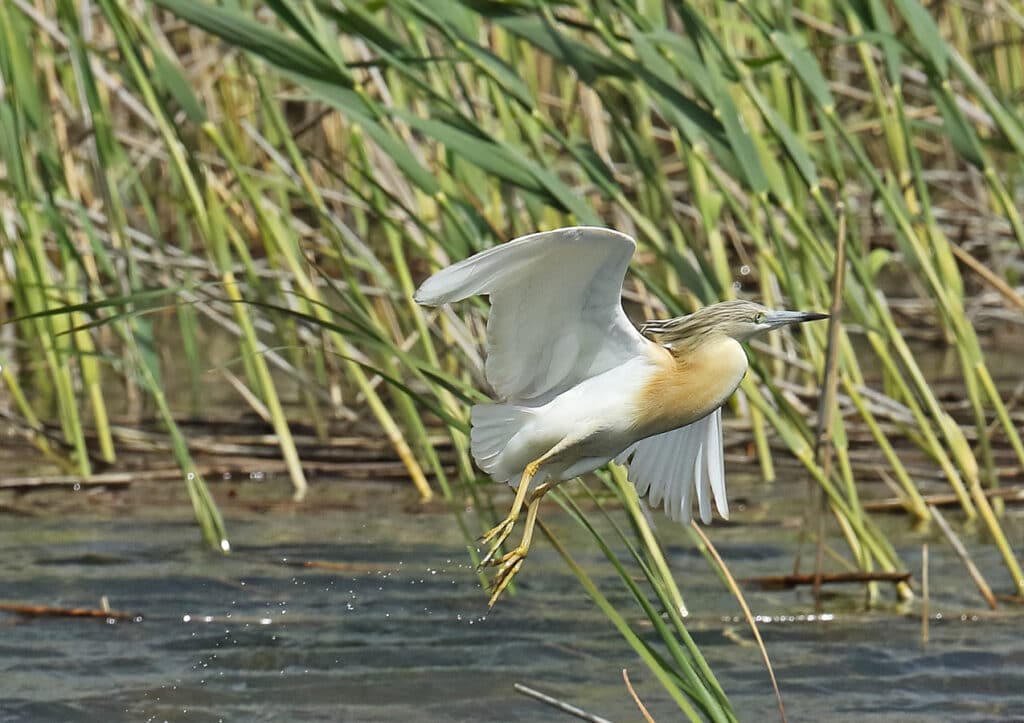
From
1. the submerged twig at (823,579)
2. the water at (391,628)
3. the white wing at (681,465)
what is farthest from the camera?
the submerged twig at (823,579)

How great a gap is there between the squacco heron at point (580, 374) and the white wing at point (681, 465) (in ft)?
0.94

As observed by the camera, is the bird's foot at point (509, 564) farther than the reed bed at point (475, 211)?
No

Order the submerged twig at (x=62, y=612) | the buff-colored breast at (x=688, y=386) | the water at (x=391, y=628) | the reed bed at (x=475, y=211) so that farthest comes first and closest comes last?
the submerged twig at (x=62, y=612)
the water at (x=391, y=628)
the reed bed at (x=475, y=211)
the buff-colored breast at (x=688, y=386)

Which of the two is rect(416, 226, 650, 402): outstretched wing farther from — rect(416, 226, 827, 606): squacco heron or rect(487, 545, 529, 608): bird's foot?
rect(487, 545, 529, 608): bird's foot

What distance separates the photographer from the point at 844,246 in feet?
12.3

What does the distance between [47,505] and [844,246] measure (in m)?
2.66

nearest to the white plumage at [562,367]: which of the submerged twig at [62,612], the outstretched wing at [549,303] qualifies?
the outstretched wing at [549,303]

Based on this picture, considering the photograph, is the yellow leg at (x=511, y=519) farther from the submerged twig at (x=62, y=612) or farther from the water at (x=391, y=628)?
the submerged twig at (x=62, y=612)

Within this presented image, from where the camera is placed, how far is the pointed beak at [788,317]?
8.70 feet

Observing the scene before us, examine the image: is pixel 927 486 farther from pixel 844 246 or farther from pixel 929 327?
pixel 929 327

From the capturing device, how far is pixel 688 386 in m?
2.79

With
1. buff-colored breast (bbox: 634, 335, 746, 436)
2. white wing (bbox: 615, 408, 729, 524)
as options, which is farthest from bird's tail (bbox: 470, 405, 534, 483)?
white wing (bbox: 615, 408, 729, 524)

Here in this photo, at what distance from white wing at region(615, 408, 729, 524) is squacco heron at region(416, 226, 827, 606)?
286 millimetres

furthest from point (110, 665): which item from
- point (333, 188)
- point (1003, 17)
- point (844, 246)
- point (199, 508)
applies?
point (1003, 17)
